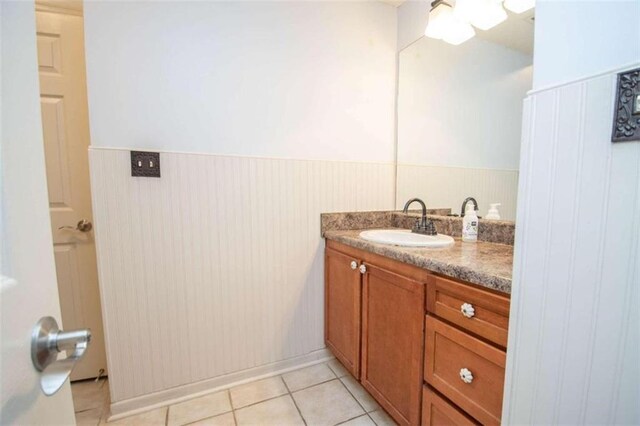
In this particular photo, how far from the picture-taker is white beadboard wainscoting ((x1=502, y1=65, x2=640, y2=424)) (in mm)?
484

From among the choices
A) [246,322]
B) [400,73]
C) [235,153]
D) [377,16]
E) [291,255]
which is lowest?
[246,322]

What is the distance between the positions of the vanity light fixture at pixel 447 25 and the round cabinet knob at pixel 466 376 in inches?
62.3

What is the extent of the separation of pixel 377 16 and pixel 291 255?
1611 millimetres

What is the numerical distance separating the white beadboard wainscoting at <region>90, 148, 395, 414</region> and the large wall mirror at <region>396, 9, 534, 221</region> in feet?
1.41

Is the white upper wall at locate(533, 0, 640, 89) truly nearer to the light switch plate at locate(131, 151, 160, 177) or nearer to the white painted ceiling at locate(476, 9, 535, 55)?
the white painted ceiling at locate(476, 9, 535, 55)

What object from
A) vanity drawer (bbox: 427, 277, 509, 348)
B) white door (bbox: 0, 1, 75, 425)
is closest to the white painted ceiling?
vanity drawer (bbox: 427, 277, 509, 348)

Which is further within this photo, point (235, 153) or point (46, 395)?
point (235, 153)

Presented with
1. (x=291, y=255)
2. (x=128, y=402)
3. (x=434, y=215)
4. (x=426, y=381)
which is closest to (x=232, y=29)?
(x=291, y=255)

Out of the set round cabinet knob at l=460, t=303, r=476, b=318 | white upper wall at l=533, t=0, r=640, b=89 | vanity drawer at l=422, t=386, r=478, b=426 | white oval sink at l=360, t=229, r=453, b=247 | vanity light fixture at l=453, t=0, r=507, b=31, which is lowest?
vanity drawer at l=422, t=386, r=478, b=426

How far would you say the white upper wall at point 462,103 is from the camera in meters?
1.28

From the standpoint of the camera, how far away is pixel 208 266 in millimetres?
1481

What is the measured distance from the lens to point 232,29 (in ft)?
4.76

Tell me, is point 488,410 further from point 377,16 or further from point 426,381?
point 377,16

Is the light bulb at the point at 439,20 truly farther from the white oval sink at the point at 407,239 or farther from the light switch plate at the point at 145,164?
the light switch plate at the point at 145,164
